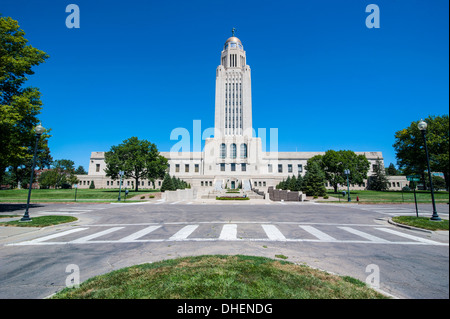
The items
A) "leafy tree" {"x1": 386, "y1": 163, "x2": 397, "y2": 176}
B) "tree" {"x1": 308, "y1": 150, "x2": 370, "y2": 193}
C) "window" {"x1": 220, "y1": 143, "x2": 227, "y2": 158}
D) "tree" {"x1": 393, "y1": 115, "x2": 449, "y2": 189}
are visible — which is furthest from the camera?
"leafy tree" {"x1": 386, "y1": 163, "x2": 397, "y2": 176}

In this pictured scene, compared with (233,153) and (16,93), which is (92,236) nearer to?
(16,93)

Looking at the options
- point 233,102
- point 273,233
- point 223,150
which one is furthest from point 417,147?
point 273,233

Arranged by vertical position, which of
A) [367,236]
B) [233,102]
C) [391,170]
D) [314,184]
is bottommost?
[367,236]

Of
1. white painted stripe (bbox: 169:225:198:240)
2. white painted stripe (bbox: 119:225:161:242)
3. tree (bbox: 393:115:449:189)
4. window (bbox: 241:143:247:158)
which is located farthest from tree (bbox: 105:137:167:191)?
tree (bbox: 393:115:449:189)

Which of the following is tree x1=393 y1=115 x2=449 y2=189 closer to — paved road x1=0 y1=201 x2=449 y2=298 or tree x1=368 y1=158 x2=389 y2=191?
tree x1=368 y1=158 x2=389 y2=191

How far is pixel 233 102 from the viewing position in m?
73.4

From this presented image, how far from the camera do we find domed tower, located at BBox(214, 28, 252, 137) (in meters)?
71.8

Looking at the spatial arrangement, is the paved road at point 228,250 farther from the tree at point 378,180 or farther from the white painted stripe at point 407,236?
the tree at point 378,180

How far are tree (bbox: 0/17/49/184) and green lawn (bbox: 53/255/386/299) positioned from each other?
52.2 ft

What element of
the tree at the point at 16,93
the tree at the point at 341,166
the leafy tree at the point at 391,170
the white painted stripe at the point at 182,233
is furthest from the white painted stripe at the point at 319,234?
the leafy tree at the point at 391,170

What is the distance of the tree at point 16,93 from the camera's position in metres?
15.0

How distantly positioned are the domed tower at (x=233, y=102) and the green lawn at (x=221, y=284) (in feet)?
220

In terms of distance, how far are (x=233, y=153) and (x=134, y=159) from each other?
30478 mm
